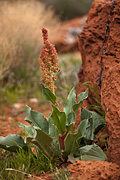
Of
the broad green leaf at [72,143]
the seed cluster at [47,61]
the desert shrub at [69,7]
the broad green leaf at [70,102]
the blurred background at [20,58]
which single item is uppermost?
the desert shrub at [69,7]

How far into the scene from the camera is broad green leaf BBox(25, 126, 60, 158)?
180cm

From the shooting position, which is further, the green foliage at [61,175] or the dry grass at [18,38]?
the dry grass at [18,38]

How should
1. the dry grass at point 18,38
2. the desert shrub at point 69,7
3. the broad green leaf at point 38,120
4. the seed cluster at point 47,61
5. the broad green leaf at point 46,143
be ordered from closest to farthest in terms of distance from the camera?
the broad green leaf at point 46,143, the seed cluster at point 47,61, the broad green leaf at point 38,120, the dry grass at point 18,38, the desert shrub at point 69,7

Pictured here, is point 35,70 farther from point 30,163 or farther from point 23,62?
point 30,163

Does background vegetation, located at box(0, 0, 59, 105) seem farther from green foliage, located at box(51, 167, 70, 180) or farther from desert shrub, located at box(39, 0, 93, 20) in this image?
desert shrub, located at box(39, 0, 93, 20)

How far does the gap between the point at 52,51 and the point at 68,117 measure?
0.56 meters

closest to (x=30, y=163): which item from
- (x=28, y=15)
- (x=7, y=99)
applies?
(x=7, y=99)

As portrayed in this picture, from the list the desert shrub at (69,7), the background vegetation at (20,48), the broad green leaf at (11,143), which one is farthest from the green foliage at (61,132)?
the desert shrub at (69,7)

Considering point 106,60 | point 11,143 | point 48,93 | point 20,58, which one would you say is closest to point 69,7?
point 20,58

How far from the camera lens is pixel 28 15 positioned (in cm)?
606

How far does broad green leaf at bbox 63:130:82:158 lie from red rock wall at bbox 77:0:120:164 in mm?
247

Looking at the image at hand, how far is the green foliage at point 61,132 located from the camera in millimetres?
1871

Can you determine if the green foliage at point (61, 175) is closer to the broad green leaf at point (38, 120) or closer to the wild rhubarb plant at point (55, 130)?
the wild rhubarb plant at point (55, 130)

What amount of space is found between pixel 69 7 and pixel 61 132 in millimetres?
11155
